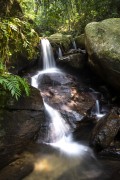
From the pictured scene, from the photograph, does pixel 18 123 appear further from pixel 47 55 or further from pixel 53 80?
pixel 47 55

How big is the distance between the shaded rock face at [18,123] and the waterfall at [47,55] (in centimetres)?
490

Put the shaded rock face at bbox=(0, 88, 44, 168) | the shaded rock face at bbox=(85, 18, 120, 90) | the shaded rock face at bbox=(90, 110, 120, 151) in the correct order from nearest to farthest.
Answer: the shaded rock face at bbox=(0, 88, 44, 168) → the shaded rock face at bbox=(90, 110, 120, 151) → the shaded rock face at bbox=(85, 18, 120, 90)

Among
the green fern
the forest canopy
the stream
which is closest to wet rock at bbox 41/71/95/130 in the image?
the stream

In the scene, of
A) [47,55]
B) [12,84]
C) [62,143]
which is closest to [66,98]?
[62,143]

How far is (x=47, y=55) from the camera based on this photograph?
11203 millimetres

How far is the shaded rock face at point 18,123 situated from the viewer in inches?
207

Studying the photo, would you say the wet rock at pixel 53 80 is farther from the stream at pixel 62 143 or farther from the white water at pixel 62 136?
the white water at pixel 62 136

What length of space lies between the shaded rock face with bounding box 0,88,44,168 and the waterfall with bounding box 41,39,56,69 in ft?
16.1

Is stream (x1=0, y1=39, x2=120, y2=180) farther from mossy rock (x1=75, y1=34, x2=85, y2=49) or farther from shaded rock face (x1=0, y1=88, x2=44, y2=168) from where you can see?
mossy rock (x1=75, y1=34, x2=85, y2=49)

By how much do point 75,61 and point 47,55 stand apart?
1504mm

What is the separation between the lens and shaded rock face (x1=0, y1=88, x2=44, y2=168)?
5258 mm

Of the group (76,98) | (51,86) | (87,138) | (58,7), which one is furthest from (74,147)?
(58,7)

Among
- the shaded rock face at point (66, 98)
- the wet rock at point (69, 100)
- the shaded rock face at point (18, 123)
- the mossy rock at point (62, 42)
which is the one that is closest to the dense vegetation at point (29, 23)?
the shaded rock face at point (18, 123)

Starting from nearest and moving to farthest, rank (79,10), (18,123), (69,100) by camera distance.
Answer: (18,123) < (69,100) < (79,10)
